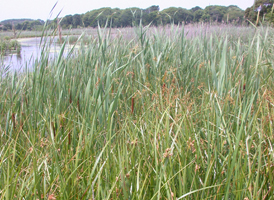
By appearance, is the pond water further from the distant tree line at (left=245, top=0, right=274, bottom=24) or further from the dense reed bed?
the distant tree line at (left=245, top=0, right=274, bottom=24)

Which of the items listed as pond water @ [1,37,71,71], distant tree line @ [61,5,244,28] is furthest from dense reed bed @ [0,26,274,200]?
distant tree line @ [61,5,244,28]

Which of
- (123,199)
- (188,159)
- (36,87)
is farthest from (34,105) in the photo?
(188,159)

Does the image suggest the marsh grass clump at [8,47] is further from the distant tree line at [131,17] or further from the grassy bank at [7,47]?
the distant tree line at [131,17]

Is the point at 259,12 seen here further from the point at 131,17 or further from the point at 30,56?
the point at 30,56

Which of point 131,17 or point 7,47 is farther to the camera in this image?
point 7,47

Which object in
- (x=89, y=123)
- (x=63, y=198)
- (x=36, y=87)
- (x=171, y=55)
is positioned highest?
(x=171, y=55)

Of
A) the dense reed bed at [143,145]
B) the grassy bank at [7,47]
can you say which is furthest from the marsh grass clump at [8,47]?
the dense reed bed at [143,145]

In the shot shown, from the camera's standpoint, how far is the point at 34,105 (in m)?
1.57

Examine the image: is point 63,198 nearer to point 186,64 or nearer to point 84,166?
point 84,166

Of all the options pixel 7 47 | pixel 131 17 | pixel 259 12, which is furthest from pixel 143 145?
pixel 7 47

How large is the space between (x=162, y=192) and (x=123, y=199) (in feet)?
0.53

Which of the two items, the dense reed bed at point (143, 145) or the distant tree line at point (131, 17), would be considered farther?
the distant tree line at point (131, 17)

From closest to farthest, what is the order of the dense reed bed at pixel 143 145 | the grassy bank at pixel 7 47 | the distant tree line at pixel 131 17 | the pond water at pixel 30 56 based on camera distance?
the dense reed bed at pixel 143 145 < the pond water at pixel 30 56 < the distant tree line at pixel 131 17 < the grassy bank at pixel 7 47

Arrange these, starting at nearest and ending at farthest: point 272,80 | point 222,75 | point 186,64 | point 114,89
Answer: point 222,75
point 114,89
point 272,80
point 186,64
